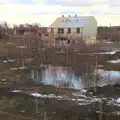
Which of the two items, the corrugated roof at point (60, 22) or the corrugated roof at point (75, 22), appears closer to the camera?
the corrugated roof at point (75, 22)

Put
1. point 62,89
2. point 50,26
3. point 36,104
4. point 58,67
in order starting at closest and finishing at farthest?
1. point 36,104
2. point 62,89
3. point 58,67
4. point 50,26

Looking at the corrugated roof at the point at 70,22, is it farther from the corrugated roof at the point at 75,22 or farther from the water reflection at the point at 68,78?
the water reflection at the point at 68,78

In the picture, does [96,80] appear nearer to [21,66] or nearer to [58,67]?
[58,67]

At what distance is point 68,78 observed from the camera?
15000 millimetres

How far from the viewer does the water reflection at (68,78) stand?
13.4 m

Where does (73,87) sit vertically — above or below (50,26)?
below

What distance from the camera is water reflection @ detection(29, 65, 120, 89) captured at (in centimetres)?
1343

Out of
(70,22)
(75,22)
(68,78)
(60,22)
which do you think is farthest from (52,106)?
(60,22)

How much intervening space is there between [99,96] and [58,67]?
24.5 feet

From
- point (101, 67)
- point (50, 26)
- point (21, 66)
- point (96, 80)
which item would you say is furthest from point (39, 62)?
point (50, 26)

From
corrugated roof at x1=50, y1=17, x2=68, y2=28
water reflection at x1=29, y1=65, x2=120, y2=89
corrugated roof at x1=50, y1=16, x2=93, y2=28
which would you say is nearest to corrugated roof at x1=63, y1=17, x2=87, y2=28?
corrugated roof at x1=50, y1=16, x2=93, y2=28

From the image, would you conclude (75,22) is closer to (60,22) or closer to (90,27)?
(90,27)

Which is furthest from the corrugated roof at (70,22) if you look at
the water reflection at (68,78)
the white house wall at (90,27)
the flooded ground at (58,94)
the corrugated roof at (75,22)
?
the flooded ground at (58,94)

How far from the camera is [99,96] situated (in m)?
11.1
